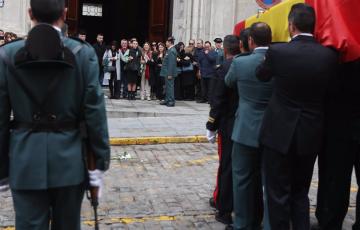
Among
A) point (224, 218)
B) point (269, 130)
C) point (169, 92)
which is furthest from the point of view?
point (169, 92)

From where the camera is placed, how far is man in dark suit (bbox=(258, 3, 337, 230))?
4.19 metres

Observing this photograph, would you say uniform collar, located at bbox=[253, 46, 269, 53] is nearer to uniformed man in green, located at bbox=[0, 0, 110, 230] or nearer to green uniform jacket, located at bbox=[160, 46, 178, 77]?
uniformed man in green, located at bbox=[0, 0, 110, 230]

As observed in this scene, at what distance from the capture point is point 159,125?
38.6 ft

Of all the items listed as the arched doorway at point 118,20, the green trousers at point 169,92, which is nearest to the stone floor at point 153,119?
the green trousers at point 169,92

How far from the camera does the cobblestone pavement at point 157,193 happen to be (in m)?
5.52

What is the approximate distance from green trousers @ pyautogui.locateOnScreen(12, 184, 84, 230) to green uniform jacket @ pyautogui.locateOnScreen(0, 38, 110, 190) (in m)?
0.07

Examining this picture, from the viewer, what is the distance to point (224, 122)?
5.38 meters

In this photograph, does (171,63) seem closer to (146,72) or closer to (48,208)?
(146,72)

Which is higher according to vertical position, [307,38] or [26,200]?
[307,38]

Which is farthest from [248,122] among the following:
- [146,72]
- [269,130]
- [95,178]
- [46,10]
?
[146,72]

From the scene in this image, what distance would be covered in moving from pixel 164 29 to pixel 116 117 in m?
8.13

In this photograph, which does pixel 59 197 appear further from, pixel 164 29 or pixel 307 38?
pixel 164 29

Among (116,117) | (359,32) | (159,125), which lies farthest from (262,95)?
(116,117)

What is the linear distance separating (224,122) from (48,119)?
2.45m
